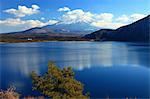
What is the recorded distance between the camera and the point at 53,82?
804 centimetres

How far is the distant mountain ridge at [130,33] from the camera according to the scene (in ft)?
220

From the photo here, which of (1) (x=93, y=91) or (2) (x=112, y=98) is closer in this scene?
(2) (x=112, y=98)

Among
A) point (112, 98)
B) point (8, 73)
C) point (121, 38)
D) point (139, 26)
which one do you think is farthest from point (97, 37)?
point (112, 98)

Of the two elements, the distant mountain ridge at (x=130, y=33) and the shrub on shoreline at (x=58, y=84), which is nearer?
the shrub on shoreline at (x=58, y=84)

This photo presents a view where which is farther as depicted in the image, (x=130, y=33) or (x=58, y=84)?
(x=130, y=33)

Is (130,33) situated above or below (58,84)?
above

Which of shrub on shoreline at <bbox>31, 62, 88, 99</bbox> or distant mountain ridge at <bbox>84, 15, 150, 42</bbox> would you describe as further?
distant mountain ridge at <bbox>84, 15, 150, 42</bbox>

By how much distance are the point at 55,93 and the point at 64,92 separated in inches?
8.7

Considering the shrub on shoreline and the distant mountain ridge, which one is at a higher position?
the distant mountain ridge

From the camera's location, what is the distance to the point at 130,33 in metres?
76.3

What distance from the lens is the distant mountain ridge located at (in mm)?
66938

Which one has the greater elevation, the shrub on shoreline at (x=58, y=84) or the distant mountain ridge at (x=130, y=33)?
the distant mountain ridge at (x=130, y=33)

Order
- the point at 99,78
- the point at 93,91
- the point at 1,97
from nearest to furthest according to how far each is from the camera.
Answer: the point at 1,97
the point at 93,91
the point at 99,78

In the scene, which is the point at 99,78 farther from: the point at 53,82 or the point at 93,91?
the point at 53,82
